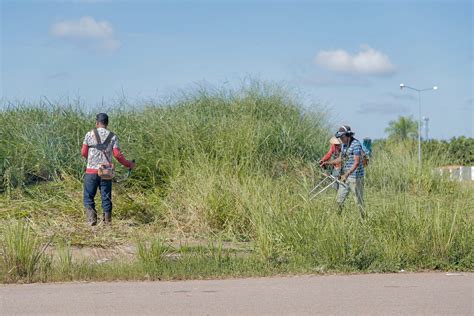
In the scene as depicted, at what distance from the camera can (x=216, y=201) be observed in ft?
36.3

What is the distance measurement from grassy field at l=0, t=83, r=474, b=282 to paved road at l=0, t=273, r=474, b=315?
1.46 ft

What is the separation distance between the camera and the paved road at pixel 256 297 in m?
6.73

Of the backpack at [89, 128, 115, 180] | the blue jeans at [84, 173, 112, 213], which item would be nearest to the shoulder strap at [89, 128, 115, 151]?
the backpack at [89, 128, 115, 180]

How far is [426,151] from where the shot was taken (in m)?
19.1

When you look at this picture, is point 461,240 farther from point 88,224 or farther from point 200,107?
point 200,107

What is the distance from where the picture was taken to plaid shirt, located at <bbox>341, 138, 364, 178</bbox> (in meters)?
11.5

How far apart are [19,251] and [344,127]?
609 cm

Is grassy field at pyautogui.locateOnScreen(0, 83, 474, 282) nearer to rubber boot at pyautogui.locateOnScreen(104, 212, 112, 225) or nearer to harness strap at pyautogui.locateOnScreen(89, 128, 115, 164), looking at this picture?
rubber boot at pyautogui.locateOnScreen(104, 212, 112, 225)

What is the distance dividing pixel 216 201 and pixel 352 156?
2455mm

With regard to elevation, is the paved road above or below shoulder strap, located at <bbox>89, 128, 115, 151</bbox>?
below

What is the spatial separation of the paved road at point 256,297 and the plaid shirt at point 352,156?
3304 millimetres

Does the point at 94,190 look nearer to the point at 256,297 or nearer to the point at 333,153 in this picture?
the point at 256,297

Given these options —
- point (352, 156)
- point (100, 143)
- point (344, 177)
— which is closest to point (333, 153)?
point (352, 156)

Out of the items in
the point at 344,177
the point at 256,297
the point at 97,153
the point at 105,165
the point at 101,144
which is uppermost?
the point at 101,144
